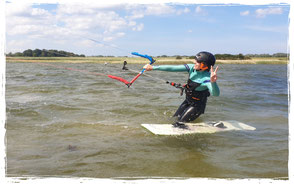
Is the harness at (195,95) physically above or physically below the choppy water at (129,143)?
above

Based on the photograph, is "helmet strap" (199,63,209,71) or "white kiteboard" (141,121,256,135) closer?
"helmet strap" (199,63,209,71)

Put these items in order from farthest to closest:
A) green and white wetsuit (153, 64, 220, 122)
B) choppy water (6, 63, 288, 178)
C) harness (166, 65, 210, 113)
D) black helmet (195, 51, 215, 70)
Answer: harness (166, 65, 210, 113), green and white wetsuit (153, 64, 220, 122), black helmet (195, 51, 215, 70), choppy water (6, 63, 288, 178)

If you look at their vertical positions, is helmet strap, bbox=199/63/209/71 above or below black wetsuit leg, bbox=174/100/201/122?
above

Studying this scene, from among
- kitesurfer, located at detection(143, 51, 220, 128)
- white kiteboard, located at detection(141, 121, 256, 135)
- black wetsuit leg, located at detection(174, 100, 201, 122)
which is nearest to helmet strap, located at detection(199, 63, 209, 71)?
kitesurfer, located at detection(143, 51, 220, 128)

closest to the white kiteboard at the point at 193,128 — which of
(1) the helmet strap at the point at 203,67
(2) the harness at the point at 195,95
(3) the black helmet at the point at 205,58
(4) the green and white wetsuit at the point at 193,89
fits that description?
(4) the green and white wetsuit at the point at 193,89

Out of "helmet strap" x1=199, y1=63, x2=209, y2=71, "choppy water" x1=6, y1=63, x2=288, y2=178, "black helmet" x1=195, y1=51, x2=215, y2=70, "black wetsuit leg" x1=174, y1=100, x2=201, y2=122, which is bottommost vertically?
"choppy water" x1=6, y1=63, x2=288, y2=178

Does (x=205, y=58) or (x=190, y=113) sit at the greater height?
(x=205, y=58)

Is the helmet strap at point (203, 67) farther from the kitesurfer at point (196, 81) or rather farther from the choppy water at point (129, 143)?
the choppy water at point (129, 143)

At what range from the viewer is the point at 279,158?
5.95 meters

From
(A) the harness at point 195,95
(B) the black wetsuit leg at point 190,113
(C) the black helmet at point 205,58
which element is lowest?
(B) the black wetsuit leg at point 190,113

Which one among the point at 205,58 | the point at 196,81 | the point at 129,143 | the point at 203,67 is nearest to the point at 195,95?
the point at 196,81

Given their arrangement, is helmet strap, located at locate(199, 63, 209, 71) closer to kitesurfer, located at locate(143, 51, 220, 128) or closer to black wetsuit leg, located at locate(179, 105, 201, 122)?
kitesurfer, located at locate(143, 51, 220, 128)

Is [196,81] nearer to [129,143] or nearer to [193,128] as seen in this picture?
[193,128]
